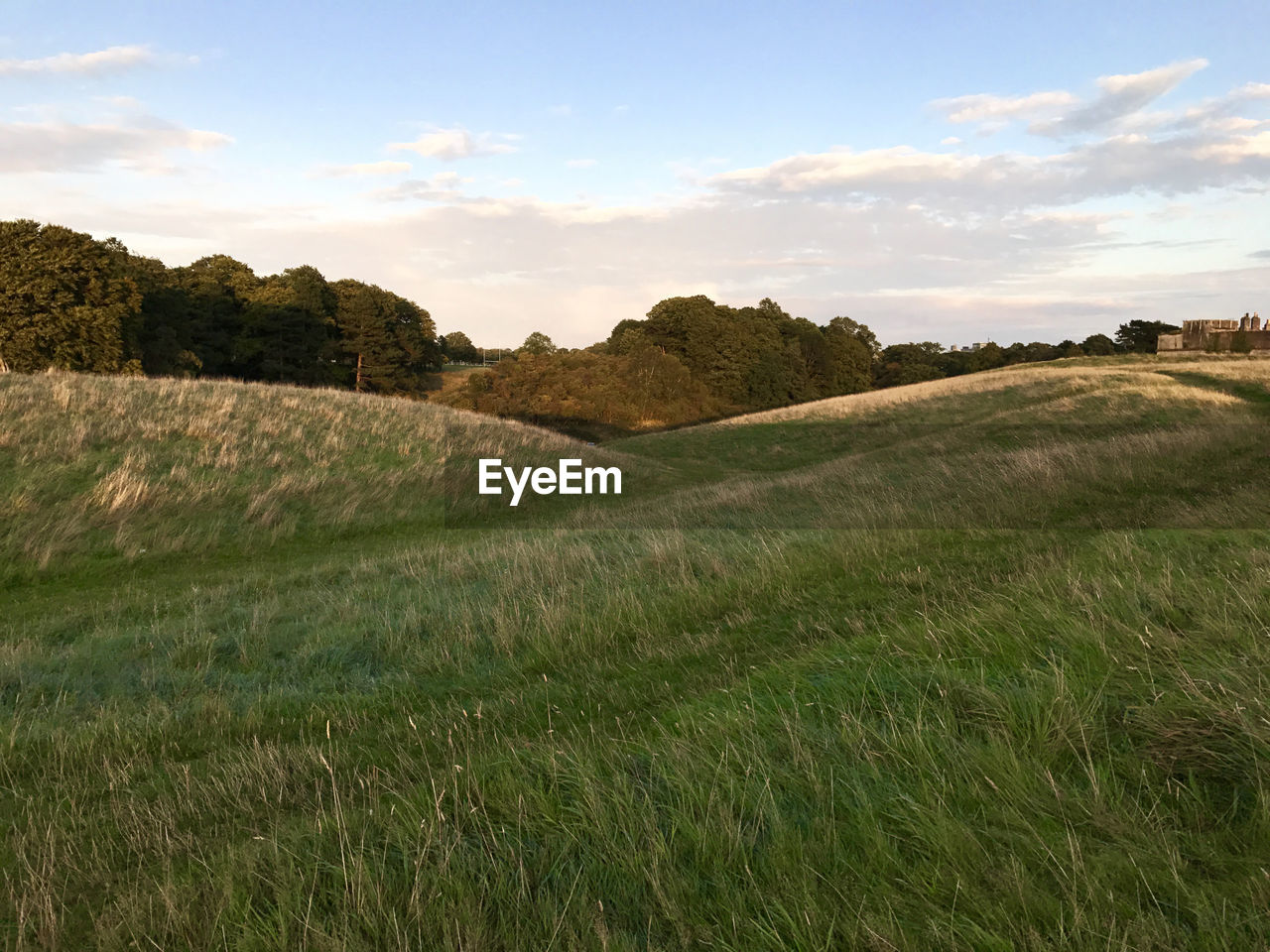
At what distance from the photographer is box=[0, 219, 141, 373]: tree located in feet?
135

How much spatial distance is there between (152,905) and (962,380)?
2172 inches

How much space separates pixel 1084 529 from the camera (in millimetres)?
9039

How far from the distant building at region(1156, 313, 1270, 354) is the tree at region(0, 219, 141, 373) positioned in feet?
267

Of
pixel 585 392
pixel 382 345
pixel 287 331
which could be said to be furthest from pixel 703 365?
pixel 287 331

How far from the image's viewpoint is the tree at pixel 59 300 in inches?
1618

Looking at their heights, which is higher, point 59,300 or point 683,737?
point 59,300

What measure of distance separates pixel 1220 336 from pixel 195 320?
89.5m

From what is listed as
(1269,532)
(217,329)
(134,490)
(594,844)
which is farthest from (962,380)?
(217,329)

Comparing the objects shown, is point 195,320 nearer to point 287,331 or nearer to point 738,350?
point 287,331

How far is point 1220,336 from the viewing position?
5669 centimetres

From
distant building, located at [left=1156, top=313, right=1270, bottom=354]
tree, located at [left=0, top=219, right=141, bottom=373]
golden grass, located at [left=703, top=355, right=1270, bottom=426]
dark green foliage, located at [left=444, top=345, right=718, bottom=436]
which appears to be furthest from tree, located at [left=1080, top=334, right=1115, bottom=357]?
tree, located at [left=0, top=219, right=141, bottom=373]

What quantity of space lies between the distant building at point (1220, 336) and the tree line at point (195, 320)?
250ft

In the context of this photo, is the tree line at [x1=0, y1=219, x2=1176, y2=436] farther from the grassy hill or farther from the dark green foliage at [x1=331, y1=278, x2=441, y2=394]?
the grassy hill

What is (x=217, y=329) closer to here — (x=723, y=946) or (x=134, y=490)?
(x=134, y=490)
